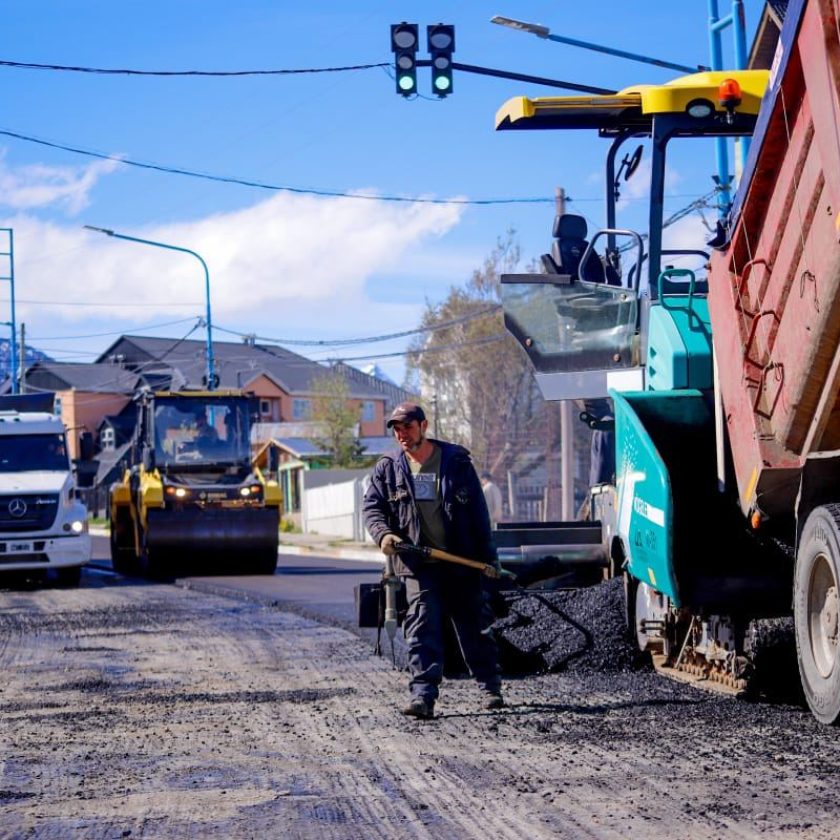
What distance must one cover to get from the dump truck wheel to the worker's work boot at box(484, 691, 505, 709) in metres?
1.72

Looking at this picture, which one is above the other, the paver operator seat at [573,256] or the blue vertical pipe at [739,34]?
the blue vertical pipe at [739,34]

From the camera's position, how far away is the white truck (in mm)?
19438

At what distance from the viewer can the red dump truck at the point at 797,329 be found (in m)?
5.50

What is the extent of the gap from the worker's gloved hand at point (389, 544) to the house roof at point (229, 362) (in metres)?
70.9

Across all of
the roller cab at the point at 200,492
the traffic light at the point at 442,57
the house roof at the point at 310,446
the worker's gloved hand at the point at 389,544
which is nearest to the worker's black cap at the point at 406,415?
the worker's gloved hand at the point at 389,544

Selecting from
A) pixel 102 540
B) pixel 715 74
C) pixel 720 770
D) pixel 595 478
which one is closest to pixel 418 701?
pixel 720 770

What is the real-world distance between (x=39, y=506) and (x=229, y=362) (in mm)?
63911

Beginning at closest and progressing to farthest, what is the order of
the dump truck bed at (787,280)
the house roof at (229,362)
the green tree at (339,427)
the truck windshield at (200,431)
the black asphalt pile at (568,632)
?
1. the dump truck bed at (787,280)
2. the black asphalt pile at (568,632)
3. the truck windshield at (200,431)
4. the green tree at (339,427)
5. the house roof at (229,362)

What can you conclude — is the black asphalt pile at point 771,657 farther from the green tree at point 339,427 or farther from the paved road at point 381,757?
the green tree at point 339,427

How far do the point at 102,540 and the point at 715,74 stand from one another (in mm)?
42575

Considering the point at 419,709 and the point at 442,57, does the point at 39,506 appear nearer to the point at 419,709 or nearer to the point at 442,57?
the point at 442,57

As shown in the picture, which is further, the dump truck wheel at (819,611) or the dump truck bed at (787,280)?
the dump truck wheel at (819,611)

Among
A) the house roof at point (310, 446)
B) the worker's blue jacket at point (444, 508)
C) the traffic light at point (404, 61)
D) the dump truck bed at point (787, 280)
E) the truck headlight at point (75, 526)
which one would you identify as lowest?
the truck headlight at point (75, 526)

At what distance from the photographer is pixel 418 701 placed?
7223 mm
